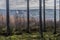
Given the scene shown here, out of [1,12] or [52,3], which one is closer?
[1,12]

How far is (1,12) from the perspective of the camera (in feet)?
7.32

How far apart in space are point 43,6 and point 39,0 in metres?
0.12

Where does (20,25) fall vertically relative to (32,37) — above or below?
above

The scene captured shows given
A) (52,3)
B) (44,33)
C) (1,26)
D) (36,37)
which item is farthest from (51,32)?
(1,26)

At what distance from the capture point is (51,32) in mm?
2330

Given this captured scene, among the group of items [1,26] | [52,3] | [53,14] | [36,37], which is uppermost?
[52,3]

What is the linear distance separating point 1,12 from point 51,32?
789 mm

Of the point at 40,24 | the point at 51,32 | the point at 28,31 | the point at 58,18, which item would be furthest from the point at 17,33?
the point at 58,18

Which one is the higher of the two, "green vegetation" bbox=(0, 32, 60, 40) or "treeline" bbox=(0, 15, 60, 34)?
"treeline" bbox=(0, 15, 60, 34)


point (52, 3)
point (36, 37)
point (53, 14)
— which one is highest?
point (52, 3)

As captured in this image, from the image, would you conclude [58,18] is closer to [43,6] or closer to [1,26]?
[43,6]

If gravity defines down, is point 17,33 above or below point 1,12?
below

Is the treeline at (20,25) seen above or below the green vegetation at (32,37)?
above

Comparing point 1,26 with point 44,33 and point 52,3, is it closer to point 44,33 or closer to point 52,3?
point 44,33
